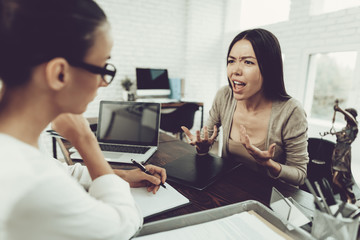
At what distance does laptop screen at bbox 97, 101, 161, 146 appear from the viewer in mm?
1378

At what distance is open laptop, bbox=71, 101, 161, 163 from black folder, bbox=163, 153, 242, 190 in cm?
33

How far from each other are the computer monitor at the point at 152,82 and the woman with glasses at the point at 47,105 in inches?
139

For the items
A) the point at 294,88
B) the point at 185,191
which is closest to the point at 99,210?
the point at 185,191

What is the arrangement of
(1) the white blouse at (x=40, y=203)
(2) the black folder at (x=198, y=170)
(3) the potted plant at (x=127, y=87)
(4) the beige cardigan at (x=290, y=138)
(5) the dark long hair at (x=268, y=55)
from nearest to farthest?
1. (1) the white blouse at (x=40, y=203)
2. (2) the black folder at (x=198, y=170)
3. (4) the beige cardigan at (x=290, y=138)
4. (5) the dark long hair at (x=268, y=55)
5. (3) the potted plant at (x=127, y=87)

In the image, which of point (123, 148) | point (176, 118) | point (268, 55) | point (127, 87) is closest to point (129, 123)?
point (123, 148)

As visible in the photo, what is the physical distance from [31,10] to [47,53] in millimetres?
67

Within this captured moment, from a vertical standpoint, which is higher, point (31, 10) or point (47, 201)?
point (31, 10)

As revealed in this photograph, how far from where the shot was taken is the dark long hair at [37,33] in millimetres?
368

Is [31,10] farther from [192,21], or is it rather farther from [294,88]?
[192,21]

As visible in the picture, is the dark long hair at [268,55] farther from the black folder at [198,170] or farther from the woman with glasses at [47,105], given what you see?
the woman with glasses at [47,105]

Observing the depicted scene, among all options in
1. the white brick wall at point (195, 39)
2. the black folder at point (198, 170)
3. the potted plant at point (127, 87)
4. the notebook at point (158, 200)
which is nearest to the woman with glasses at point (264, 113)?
the black folder at point (198, 170)

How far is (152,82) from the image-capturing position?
13.4 feet

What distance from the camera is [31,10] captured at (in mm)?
370

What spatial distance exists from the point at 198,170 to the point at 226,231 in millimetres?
404
